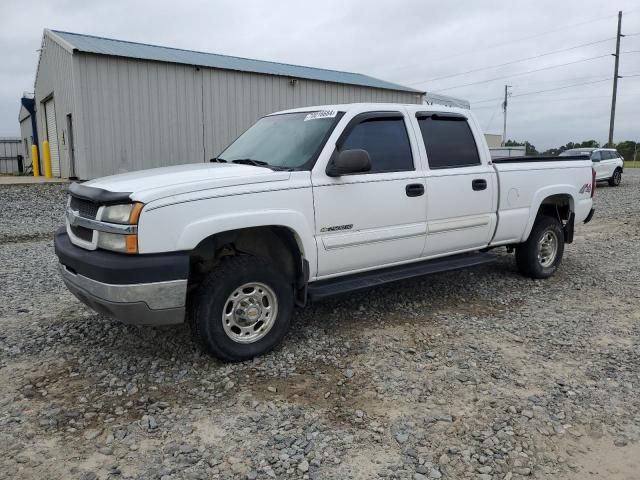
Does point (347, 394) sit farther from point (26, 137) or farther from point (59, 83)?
point (26, 137)

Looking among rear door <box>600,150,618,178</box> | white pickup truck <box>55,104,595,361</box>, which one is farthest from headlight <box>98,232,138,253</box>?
rear door <box>600,150,618,178</box>

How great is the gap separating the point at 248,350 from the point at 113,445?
1233 mm

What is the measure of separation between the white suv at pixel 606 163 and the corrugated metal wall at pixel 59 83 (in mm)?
17559

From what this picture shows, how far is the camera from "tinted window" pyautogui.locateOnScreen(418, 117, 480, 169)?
16.5 feet

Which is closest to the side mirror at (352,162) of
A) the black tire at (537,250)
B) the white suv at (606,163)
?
the black tire at (537,250)

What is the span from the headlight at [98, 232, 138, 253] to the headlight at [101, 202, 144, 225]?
10 centimetres

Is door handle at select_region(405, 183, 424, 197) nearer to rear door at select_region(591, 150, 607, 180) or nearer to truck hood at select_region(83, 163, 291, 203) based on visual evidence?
truck hood at select_region(83, 163, 291, 203)

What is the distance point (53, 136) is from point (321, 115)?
55.3 ft

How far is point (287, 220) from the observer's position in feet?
12.8

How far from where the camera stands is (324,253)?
4.21 metres

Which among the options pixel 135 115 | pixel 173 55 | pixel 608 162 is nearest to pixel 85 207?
pixel 135 115

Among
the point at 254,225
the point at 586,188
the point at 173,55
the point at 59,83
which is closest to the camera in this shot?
the point at 254,225

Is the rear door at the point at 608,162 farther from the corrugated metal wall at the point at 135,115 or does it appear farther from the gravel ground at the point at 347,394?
the gravel ground at the point at 347,394

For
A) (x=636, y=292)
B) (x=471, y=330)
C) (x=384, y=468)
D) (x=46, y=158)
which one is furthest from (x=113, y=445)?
(x=46, y=158)
